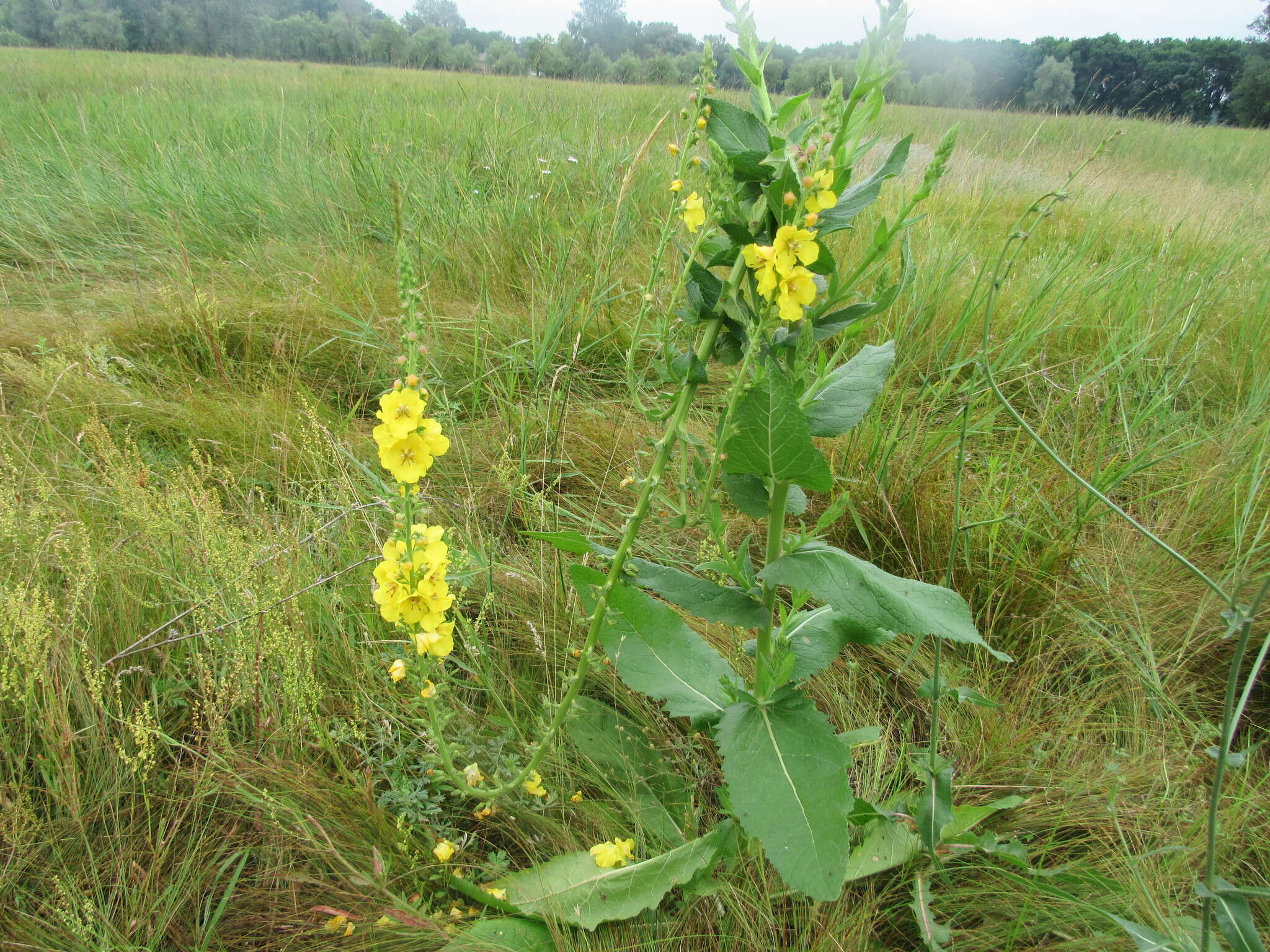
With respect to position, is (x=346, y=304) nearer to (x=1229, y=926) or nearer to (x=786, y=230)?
(x=786, y=230)

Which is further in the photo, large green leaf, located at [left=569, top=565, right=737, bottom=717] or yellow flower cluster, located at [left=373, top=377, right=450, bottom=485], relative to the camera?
large green leaf, located at [left=569, top=565, right=737, bottom=717]

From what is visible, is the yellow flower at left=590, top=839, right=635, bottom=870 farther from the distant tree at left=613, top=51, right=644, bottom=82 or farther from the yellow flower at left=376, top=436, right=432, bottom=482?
the distant tree at left=613, top=51, right=644, bottom=82

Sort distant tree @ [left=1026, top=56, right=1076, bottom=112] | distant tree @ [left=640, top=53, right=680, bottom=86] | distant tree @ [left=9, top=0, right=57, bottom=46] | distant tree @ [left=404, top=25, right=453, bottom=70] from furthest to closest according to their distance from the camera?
distant tree @ [left=9, top=0, right=57, bottom=46] → distant tree @ [left=404, top=25, right=453, bottom=70] → distant tree @ [left=640, top=53, right=680, bottom=86] → distant tree @ [left=1026, top=56, right=1076, bottom=112]

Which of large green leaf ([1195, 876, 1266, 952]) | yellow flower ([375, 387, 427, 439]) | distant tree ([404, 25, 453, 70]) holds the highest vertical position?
distant tree ([404, 25, 453, 70])

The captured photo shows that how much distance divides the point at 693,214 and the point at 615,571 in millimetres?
582

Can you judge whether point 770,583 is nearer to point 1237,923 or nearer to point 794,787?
point 794,787

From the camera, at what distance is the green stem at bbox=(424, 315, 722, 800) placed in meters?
0.91

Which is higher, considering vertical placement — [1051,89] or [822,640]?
[1051,89]

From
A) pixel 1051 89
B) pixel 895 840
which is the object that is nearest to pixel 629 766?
pixel 895 840

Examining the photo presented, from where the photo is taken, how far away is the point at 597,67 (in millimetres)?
8781

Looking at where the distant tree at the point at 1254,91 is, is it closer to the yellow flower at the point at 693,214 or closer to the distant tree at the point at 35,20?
the yellow flower at the point at 693,214

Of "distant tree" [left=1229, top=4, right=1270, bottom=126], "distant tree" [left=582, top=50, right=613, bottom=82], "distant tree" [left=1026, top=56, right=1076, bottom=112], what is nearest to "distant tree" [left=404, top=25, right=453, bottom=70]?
"distant tree" [left=582, top=50, right=613, bottom=82]

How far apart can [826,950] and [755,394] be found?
813mm

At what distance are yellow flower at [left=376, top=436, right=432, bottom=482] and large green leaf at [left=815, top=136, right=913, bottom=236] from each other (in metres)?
0.59
